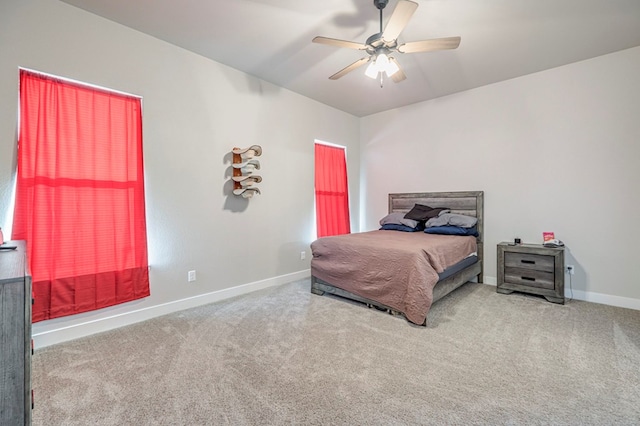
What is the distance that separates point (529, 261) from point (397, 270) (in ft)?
5.93

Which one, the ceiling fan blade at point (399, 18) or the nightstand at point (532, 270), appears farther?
the nightstand at point (532, 270)

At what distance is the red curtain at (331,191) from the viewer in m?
4.71

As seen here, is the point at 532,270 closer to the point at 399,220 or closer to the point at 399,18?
the point at 399,220

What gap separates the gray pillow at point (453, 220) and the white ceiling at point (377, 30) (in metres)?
1.83

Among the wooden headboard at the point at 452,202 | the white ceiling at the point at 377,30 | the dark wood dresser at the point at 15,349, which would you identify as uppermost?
the white ceiling at the point at 377,30

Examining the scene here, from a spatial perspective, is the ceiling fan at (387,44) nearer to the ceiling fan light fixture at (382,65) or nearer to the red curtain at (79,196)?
the ceiling fan light fixture at (382,65)

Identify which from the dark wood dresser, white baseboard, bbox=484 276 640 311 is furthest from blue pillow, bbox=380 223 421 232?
the dark wood dresser

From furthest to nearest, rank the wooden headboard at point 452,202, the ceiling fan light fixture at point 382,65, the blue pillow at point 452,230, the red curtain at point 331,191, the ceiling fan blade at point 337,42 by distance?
the red curtain at point 331,191
the wooden headboard at point 452,202
the blue pillow at point 452,230
the ceiling fan light fixture at point 382,65
the ceiling fan blade at point 337,42

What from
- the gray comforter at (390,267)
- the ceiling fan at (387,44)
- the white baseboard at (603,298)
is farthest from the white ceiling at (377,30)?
the white baseboard at (603,298)

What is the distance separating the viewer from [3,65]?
2.16m

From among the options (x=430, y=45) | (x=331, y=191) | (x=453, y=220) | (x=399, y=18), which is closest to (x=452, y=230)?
(x=453, y=220)

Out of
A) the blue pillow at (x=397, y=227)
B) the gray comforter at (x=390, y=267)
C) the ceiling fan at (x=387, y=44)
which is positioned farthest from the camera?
the blue pillow at (x=397, y=227)

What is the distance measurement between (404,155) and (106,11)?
4162 mm

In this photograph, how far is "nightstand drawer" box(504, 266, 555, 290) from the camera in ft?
10.6
